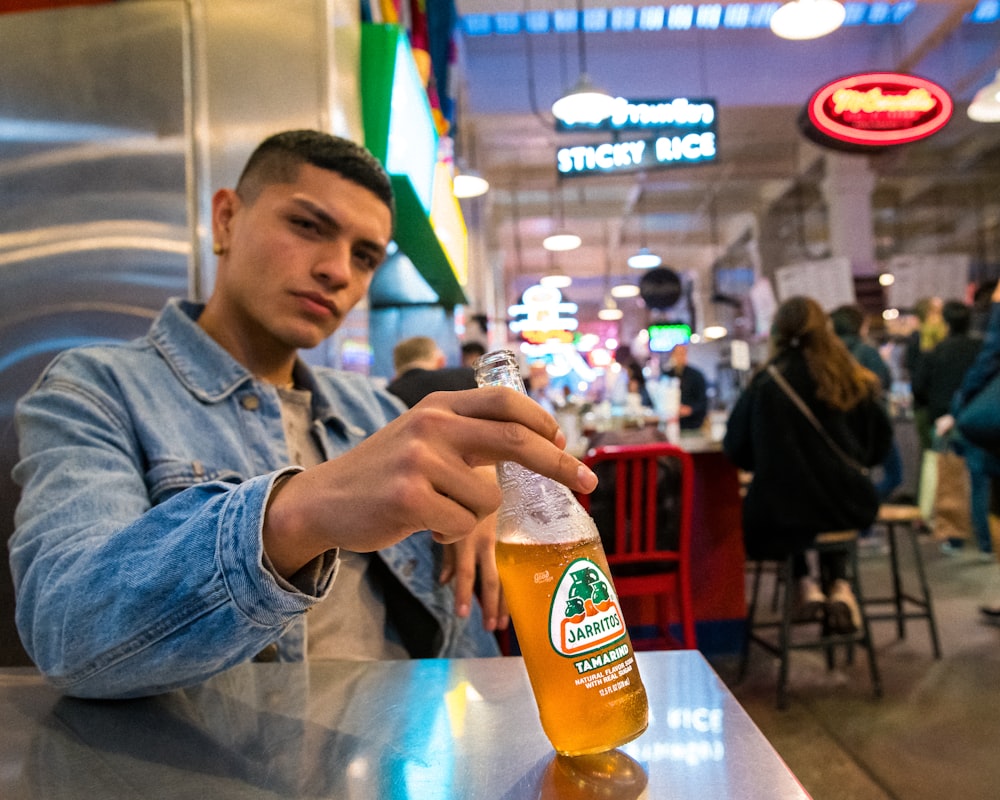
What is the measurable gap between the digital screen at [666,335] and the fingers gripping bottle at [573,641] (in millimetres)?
12392

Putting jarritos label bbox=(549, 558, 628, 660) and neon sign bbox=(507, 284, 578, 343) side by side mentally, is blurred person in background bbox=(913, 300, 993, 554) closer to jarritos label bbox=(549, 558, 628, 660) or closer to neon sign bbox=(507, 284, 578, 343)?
jarritos label bbox=(549, 558, 628, 660)

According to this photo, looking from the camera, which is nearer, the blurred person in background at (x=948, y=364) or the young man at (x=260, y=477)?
the young man at (x=260, y=477)

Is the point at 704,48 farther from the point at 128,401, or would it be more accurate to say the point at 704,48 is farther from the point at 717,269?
the point at 717,269

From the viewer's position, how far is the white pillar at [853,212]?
9.71 meters

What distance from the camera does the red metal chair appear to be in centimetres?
290

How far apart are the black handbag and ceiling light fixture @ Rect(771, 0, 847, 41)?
9.08 ft

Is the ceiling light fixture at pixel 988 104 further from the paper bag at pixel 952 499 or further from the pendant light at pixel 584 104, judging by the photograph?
the pendant light at pixel 584 104

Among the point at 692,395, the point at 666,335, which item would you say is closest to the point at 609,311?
the point at 666,335

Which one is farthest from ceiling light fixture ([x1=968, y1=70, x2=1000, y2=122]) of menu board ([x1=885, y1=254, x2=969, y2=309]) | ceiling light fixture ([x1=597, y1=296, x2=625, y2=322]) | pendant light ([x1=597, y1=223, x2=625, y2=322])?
ceiling light fixture ([x1=597, y1=296, x2=625, y2=322])

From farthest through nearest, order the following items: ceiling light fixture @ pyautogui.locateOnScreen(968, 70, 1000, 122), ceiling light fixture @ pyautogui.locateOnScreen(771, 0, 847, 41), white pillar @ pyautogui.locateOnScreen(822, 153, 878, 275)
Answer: white pillar @ pyautogui.locateOnScreen(822, 153, 878, 275) → ceiling light fixture @ pyautogui.locateOnScreen(968, 70, 1000, 122) → ceiling light fixture @ pyautogui.locateOnScreen(771, 0, 847, 41)

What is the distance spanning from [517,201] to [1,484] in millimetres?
11500

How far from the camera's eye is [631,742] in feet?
2.39

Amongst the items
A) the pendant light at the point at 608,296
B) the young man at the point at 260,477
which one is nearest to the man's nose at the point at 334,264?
the young man at the point at 260,477

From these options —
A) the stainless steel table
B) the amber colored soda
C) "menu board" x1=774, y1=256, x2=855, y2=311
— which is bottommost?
the stainless steel table
